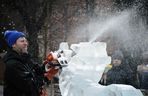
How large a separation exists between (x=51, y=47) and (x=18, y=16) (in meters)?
1.55

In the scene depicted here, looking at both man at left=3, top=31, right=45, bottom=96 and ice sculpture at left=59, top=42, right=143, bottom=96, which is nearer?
man at left=3, top=31, right=45, bottom=96

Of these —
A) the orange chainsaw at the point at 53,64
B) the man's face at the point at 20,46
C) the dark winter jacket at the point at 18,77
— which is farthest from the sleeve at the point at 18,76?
the orange chainsaw at the point at 53,64

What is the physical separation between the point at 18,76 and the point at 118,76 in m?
3.97

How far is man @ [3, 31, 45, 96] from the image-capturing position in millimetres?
4848

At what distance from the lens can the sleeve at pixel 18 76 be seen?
4.84 metres

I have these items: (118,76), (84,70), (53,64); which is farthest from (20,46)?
(118,76)

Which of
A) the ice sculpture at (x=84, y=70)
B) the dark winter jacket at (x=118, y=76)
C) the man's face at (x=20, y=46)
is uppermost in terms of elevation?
the man's face at (x=20, y=46)

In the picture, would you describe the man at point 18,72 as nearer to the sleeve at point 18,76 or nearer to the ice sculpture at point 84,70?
the sleeve at point 18,76

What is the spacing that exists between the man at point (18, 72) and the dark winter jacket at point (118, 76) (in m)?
3.63

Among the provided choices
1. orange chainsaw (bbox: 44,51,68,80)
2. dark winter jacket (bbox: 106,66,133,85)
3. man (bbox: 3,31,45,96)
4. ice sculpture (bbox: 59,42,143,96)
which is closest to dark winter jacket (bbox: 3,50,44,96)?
man (bbox: 3,31,45,96)

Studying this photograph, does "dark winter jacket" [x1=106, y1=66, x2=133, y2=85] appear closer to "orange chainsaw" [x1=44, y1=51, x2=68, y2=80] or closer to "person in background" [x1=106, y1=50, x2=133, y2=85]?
"person in background" [x1=106, y1=50, x2=133, y2=85]

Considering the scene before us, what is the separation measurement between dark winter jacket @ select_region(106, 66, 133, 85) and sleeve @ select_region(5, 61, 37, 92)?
3833 mm

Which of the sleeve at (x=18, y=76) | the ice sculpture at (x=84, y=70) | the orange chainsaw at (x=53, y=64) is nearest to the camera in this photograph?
the sleeve at (x=18, y=76)

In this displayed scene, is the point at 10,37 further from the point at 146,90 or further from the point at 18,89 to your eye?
the point at 146,90
